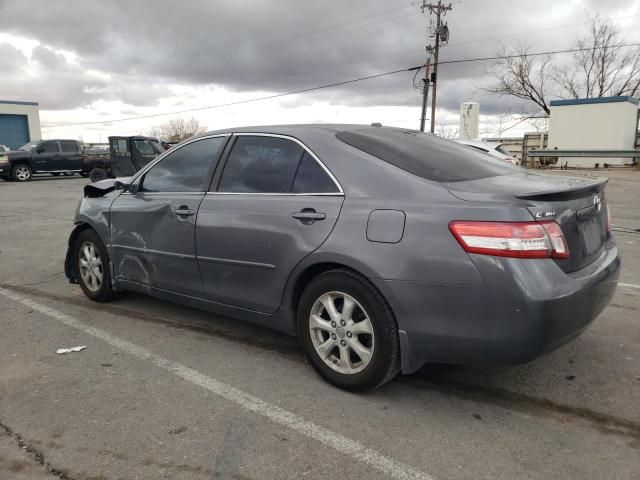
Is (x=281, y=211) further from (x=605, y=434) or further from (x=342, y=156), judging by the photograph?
(x=605, y=434)

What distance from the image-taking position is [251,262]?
3.57 meters

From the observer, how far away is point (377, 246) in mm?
2941

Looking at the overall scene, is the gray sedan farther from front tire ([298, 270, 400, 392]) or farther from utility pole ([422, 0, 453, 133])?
utility pole ([422, 0, 453, 133])

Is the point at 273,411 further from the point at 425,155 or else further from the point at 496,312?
the point at 425,155

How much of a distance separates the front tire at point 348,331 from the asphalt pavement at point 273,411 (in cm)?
17

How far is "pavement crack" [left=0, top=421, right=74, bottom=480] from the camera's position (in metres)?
2.49

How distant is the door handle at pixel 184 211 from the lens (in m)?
3.98

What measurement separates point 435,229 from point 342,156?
0.85 metres

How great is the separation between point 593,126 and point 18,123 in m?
38.4

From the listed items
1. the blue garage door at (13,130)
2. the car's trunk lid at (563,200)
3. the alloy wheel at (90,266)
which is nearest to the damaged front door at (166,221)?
the alloy wheel at (90,266)

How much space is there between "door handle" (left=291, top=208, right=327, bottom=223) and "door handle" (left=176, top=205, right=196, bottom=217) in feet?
3.31

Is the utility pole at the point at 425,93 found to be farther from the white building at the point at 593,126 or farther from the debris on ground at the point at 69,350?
the debris on ground at the point at 69,350

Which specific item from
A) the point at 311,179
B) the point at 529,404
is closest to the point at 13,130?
the point at 311,179

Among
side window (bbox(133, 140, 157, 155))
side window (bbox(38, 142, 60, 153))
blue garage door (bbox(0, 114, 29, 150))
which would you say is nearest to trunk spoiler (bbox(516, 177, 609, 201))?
side window (bbox(133, 140, 157, 155))
